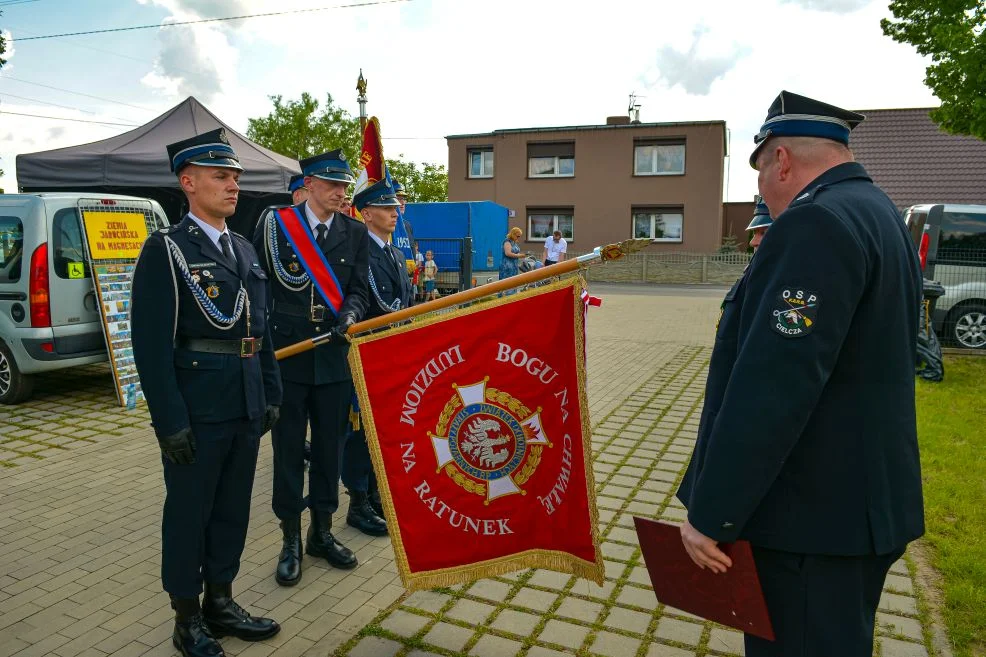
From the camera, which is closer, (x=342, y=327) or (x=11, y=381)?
(x=342, y=327)

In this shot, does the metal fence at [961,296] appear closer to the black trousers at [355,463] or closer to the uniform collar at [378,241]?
the uniform collar at [378,241]

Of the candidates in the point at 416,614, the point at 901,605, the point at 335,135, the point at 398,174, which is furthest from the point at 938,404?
the point at 398,174

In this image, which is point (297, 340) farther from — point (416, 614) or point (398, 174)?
point (398, 174)

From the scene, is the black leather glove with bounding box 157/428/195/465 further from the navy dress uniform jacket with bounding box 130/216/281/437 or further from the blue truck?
the blue truck

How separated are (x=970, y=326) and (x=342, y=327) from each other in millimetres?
11517

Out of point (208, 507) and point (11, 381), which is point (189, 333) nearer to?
point (208, 507)

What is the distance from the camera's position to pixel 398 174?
4622 centimetres

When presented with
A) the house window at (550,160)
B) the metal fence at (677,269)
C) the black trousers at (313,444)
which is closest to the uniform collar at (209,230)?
the black trousers at (313,444)

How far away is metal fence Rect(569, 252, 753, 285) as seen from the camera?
30.5 meters

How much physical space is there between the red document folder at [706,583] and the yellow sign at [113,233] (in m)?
6.89

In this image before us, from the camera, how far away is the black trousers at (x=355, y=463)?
15.2ft

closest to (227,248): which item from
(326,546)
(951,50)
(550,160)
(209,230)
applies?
(209,230)

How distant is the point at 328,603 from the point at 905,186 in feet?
82.8

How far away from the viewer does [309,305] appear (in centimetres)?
410
